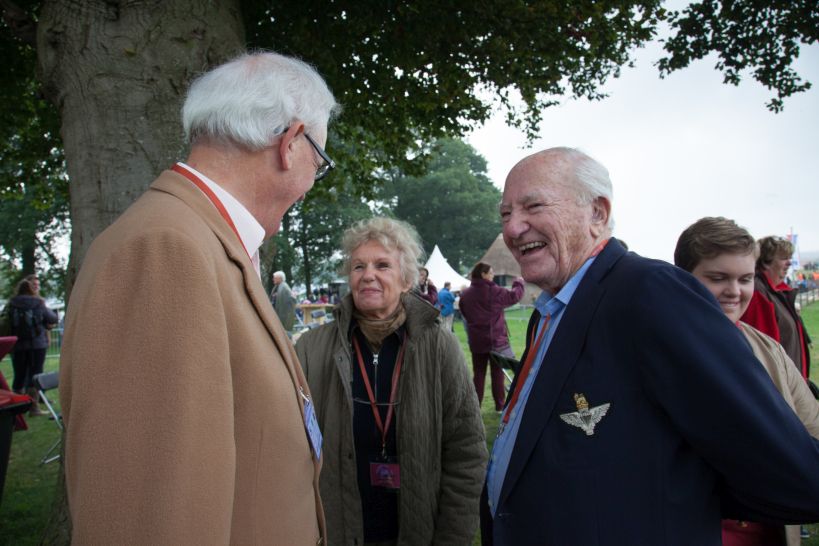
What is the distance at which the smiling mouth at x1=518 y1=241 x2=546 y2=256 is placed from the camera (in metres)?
1.86

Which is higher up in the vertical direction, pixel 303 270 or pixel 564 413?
pixel 303 270

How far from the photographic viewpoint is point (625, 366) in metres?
1.43

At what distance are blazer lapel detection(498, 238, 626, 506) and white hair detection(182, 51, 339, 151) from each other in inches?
37.6

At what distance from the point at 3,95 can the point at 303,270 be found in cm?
3790

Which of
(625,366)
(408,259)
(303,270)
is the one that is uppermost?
(303,270)

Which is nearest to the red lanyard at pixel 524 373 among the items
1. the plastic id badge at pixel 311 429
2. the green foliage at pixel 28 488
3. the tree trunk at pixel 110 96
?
the plastic id badge at pixel 311 429

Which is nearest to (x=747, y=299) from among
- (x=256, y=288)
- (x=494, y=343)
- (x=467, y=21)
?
(x=256, y=288)

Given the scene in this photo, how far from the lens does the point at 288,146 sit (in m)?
1.53

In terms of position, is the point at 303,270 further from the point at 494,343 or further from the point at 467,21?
the point at 467,21

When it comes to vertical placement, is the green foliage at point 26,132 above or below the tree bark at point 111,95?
above

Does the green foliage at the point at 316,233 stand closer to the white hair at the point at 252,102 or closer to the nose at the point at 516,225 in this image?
the nose at the point at 516,225

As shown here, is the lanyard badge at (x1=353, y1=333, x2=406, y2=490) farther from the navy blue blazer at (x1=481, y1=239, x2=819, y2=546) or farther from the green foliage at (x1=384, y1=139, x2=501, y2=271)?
the green foliage at (x1=384, y1=139, x2=501, y2=271)

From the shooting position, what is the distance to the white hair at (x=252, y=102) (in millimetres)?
1453

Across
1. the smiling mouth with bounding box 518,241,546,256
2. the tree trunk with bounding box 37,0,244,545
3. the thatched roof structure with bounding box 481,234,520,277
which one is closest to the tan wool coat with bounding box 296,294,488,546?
the smiling mouth with bounding box 518,241,546,256
